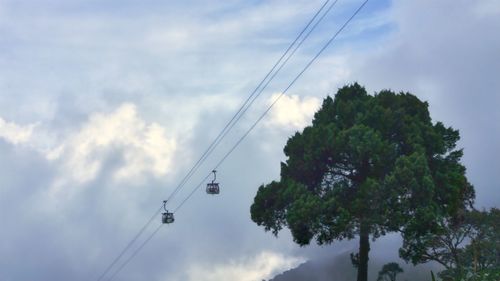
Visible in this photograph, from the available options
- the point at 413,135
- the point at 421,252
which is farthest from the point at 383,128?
the point at 421,252

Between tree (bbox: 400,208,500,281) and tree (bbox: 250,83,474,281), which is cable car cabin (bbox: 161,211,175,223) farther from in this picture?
tree (bbox: 400,208,500,281)

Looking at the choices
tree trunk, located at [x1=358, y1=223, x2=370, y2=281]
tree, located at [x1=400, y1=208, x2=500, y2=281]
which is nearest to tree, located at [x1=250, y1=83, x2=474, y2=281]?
tree trunk, located at [x1=358, y1=223, x2=370, y2=281]

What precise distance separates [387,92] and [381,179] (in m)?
9.51

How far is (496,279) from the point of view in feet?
68.7

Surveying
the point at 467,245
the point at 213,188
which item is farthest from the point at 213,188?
the point at 467,245

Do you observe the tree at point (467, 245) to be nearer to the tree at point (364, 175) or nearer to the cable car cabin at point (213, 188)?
the tree at point (364, 175)

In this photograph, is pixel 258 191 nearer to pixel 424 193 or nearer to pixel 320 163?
pixel 320 163

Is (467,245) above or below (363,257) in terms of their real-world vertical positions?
above

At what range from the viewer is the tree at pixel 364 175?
47.8 metres

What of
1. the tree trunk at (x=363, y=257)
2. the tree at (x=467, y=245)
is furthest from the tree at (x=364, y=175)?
the tree at (x=467, y=245)

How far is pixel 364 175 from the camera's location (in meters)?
50.6

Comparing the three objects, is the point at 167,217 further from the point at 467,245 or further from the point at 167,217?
the point at 467,245

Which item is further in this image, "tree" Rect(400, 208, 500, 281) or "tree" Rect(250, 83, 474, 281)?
"tree" Rect(400, 208, 500, 281)

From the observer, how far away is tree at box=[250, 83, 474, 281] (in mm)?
47812
